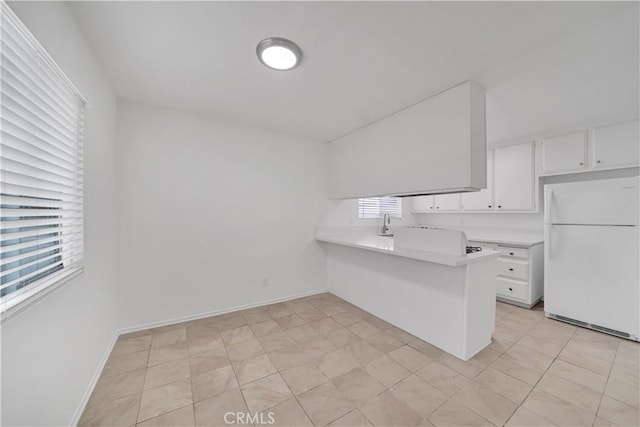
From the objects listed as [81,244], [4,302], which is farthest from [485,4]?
[81,244]

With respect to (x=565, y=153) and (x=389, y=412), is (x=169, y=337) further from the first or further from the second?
(x=565, y=153)

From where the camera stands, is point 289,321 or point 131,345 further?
point 289,321

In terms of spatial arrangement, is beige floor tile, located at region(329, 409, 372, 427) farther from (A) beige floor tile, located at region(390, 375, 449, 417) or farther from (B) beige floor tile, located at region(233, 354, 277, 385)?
(B) beige floor tile, located at region(233, 354, 277, 385)

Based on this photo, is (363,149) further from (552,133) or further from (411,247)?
(552,133)

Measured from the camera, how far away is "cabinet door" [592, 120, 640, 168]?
2.63 metres

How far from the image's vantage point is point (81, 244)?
1543mm

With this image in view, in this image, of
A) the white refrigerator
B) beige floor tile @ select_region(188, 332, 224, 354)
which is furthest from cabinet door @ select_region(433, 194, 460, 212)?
beige floor tile @ select_region(188, 332, 224, 354)

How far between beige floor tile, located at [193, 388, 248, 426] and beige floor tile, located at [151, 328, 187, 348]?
0.97 m

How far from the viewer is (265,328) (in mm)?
2566

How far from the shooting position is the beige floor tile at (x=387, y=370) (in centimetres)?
179

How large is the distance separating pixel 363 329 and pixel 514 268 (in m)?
2.33

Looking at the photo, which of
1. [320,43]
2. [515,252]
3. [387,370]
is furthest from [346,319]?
[320,43]

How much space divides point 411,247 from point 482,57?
1.66 meters

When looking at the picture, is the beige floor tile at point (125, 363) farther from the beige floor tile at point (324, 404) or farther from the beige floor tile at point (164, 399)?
the beige floor tile at point (324, 404)
